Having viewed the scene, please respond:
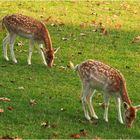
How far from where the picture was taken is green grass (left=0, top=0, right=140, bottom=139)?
990cm

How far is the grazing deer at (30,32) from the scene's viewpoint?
14.1 meters

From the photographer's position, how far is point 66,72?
1374 centimetres

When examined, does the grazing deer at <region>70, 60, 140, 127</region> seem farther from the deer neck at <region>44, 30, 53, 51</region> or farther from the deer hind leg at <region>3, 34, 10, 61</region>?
the deer hind leg at <region>3, 34, 10, 61</region>

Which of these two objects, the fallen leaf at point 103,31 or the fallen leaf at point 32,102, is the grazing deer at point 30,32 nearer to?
the fallen leaf at point 32,102

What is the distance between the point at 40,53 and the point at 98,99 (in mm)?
3015

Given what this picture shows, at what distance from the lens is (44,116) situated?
33.7 ft

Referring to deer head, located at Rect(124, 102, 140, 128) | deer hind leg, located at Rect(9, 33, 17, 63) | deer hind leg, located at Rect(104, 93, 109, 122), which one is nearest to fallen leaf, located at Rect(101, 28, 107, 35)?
deer hind leg, located at Rect(9, 33, 17, 63)

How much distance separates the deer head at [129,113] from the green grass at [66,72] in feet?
0.48

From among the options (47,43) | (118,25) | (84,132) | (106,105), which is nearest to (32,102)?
(106,105)

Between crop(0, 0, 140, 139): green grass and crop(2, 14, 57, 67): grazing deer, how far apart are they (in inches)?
12.3

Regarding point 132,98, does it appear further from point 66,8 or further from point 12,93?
point 66,8

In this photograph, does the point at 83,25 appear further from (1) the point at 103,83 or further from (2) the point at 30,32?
(1) the point at 103,83

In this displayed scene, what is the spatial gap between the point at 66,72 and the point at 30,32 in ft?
5.05

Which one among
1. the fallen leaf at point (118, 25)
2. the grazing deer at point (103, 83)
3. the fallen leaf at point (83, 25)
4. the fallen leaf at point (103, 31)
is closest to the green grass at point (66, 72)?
the fallen leaf at point (118, 25)
